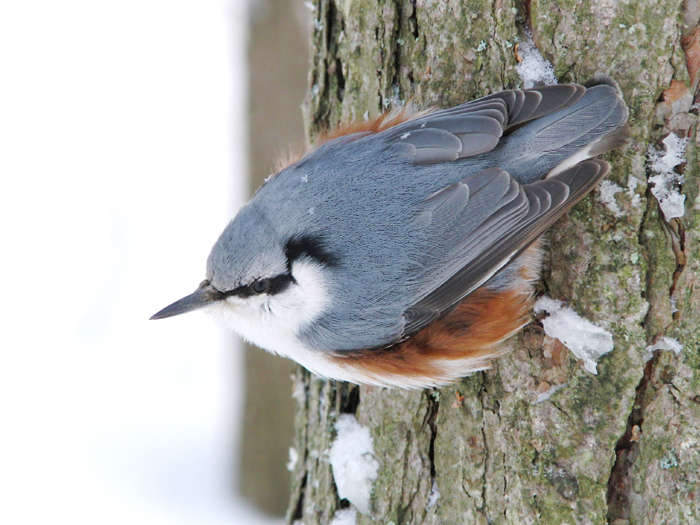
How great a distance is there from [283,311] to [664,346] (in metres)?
1.06

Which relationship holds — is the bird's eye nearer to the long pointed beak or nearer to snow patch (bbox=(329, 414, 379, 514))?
the long pointed beak

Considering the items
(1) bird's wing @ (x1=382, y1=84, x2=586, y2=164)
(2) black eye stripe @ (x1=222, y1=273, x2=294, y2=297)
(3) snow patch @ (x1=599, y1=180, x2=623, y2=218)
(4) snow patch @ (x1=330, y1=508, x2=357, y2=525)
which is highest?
(1) bird's wing @ (x1=382, y1=84, x2=586, y2=164)

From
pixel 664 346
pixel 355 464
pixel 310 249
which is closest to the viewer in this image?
pixel 664 346

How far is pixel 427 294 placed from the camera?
1.67 metres

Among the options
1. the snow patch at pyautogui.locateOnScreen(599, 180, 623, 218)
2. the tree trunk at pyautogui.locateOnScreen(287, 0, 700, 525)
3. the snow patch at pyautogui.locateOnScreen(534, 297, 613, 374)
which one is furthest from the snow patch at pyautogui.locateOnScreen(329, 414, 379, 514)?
the snow patch at pyautogui.locateOnScreen(599, 180, 623, 218)

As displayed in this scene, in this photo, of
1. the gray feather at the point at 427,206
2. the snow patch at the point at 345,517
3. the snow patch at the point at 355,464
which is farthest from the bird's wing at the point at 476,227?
the snow patch at the point at 345,517

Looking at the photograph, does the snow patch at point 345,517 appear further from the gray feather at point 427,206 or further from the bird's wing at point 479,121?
the bird's wing at point 479,121

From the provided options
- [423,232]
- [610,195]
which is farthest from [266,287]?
[610,195]

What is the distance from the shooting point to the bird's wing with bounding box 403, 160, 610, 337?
1.61 meters

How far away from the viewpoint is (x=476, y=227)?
164 centimetres

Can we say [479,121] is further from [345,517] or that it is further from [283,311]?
[345,517]

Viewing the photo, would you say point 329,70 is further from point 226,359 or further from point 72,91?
point 72,91

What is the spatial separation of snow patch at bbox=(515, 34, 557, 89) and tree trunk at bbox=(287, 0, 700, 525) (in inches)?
0.8

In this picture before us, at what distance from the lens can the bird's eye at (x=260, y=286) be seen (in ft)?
5.99
